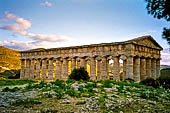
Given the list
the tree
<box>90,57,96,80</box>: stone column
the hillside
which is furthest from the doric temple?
the hillside

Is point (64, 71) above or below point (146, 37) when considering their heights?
below

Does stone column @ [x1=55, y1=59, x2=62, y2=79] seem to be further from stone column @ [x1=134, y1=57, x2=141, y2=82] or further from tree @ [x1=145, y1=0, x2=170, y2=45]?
tree @ [x1=145, y1=0, x2=170, y2=45]

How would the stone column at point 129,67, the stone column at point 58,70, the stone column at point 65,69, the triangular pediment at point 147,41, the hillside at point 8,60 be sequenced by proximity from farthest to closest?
the hillside at point 8,60 < the stone column at point 58,70 < the stone column at point 65,69 < the triangular pediment at point 147,41 < the stone column at point 129,67

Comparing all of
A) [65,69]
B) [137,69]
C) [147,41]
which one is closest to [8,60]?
[65,69]

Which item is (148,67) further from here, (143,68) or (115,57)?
(115,57)

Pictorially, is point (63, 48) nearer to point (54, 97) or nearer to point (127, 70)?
point (127, 70)

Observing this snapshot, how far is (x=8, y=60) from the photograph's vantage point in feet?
236

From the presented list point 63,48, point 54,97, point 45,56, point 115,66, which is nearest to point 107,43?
point 115,66

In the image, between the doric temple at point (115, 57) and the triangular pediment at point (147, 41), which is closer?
the doric temple at point (115, 57)

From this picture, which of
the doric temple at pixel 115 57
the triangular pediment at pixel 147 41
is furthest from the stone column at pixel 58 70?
the triangular pediment at pixel 147 41

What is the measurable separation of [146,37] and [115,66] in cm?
845

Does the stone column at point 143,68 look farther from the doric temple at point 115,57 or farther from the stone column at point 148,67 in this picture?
the stone column at point 148,67

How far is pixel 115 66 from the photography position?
30203mm

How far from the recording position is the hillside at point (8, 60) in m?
65.7
